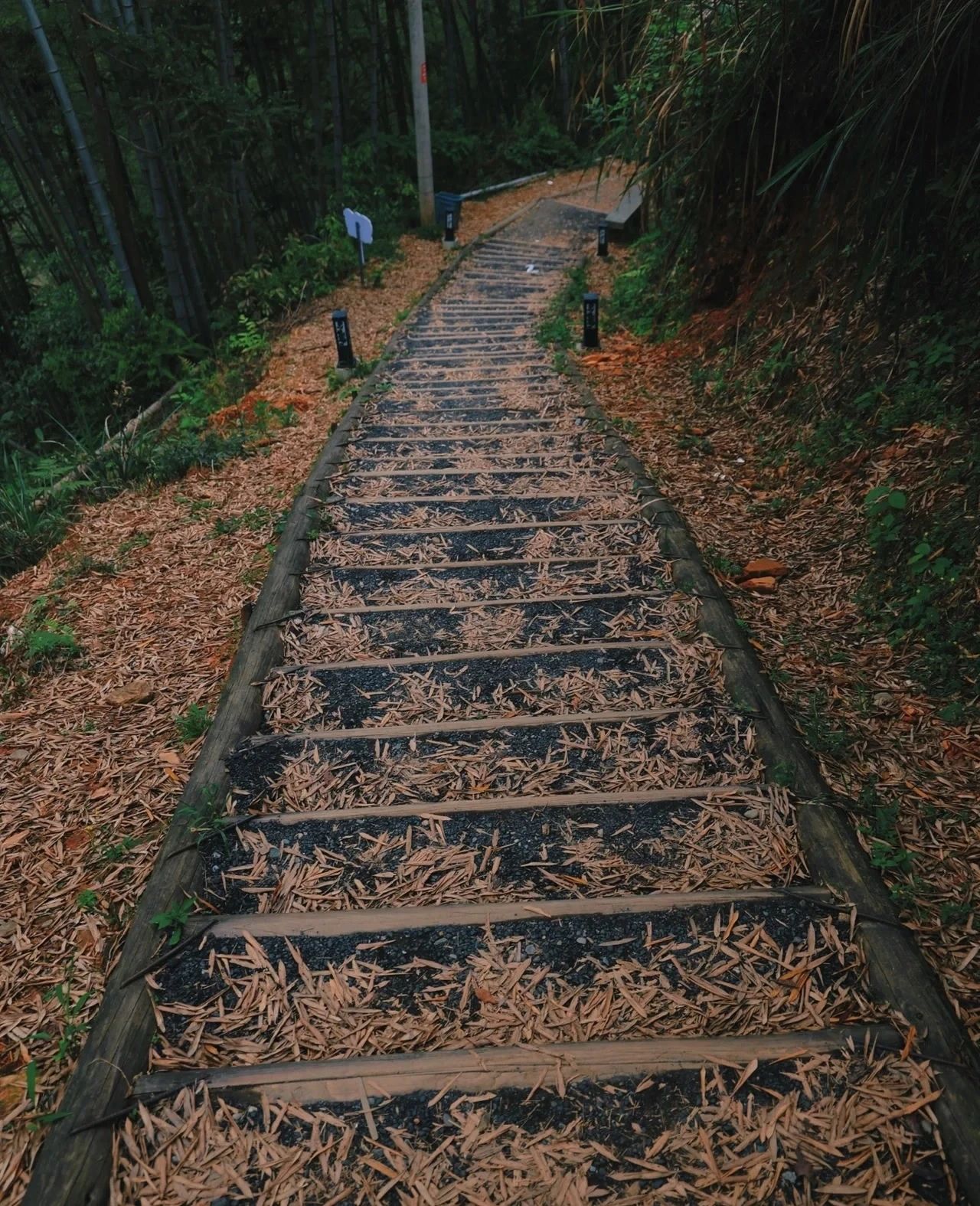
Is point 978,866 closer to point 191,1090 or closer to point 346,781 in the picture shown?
point 346,781

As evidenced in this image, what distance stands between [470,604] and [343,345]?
197 inches

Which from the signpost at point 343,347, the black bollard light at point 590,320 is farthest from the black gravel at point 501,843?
the black bollard light at point 590,320

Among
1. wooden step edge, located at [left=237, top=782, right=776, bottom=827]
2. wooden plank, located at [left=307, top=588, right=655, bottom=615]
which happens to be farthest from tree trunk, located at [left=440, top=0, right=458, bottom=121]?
wooden step edge, located at [left=237, top=782, right=776, bottom=827]

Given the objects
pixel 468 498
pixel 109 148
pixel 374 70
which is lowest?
pixel 468 498

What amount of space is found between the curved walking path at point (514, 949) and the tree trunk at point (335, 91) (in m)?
13.6

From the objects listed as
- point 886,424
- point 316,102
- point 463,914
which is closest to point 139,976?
point 463,914

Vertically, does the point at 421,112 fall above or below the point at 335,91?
below

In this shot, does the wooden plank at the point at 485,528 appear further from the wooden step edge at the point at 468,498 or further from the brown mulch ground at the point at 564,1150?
the brown mulch ground at the point at 564,1150

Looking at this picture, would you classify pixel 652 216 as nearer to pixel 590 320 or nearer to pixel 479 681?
pixel 590 320

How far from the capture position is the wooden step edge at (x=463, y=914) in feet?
6.41

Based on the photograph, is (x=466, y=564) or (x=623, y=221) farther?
(x=623, y=221)

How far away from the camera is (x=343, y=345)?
7.39 m

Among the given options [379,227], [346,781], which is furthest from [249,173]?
[346,781]

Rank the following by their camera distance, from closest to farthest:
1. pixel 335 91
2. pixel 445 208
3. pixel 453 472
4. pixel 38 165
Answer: pixel 453 472
pixel 38 165
pixel 335 91
pixel 445 208
